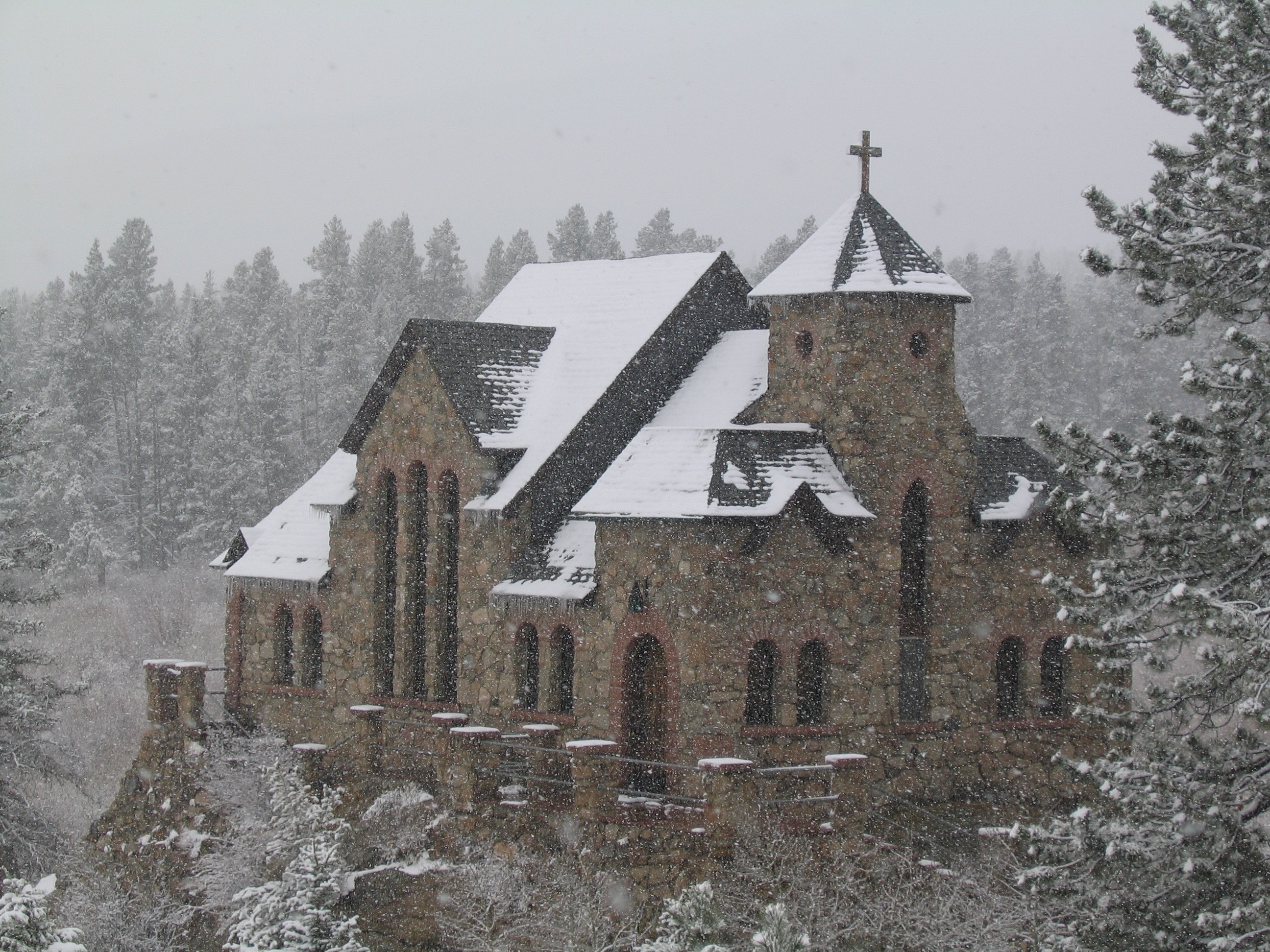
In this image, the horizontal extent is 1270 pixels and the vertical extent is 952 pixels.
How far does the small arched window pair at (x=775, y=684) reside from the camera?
877 inches

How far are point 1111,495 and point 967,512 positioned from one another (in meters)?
7.27

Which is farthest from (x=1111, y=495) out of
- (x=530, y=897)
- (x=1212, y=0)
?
(x=530, y=897)

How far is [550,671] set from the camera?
24.9 meters

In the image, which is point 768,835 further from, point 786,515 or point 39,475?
point 39,475

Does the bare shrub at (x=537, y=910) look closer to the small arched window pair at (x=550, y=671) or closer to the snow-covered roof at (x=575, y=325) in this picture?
the small arched window pair at (x=550, y=671)

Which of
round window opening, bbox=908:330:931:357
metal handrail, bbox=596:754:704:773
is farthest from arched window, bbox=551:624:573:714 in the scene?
round window opening, bbox=908:330:931:357

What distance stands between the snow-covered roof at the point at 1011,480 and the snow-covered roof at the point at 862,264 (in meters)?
2.64

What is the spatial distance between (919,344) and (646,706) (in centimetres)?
643

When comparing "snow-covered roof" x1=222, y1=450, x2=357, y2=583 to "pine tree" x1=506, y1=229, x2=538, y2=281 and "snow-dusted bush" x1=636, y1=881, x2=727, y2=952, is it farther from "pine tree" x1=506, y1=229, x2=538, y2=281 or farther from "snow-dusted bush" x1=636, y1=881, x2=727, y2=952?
"pine tree" x1=506, y1=229, x2=538, y2=281

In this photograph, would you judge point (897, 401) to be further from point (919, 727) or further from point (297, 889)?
point (297, 889)

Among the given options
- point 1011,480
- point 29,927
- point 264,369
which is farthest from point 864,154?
point 264,369

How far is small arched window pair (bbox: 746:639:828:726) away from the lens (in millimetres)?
22281

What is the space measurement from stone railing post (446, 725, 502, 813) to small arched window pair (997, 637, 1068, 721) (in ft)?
25.7

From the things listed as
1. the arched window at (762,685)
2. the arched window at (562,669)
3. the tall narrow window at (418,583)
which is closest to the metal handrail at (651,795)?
the arched window at (762,685)
